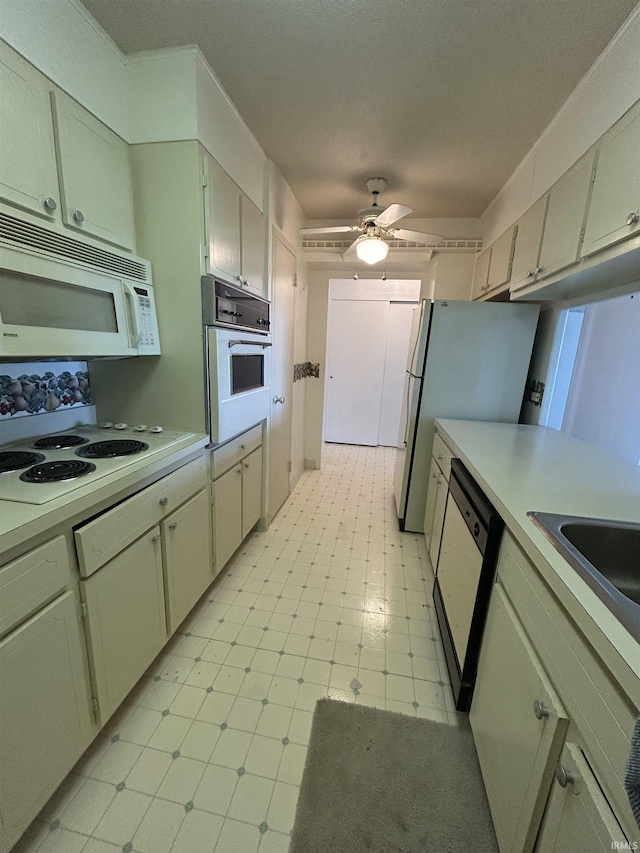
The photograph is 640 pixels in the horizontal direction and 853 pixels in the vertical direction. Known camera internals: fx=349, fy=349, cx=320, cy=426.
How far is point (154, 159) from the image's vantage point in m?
1.53

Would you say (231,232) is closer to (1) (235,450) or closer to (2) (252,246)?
(2) (252,246)

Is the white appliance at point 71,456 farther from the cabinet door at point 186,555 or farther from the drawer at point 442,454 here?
the drawer at point 442,454

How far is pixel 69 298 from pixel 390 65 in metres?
1.63

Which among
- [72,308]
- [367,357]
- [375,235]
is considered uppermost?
[375,235]

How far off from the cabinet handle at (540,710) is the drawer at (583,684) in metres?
0.05

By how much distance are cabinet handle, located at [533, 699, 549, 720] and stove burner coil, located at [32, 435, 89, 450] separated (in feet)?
5.60

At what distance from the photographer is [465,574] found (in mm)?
1370

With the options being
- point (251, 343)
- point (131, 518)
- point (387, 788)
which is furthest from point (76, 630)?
point (251, 343)

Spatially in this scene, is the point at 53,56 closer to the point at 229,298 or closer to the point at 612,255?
the point at 229,298

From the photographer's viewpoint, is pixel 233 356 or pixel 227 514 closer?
pixel 233 356

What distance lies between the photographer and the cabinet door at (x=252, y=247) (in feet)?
6.44

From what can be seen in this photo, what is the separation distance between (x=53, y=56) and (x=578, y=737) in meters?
2.36

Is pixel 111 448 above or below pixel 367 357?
below

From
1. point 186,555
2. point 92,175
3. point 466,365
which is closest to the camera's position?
point 92,175
